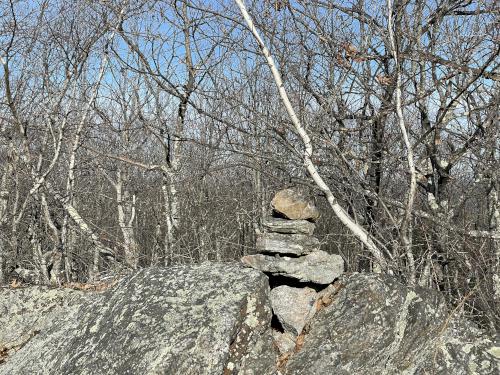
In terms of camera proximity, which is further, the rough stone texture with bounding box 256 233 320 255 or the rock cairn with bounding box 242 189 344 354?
the rough stone texture with bounding box 256 233 320 255

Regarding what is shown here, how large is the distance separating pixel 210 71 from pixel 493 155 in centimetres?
394

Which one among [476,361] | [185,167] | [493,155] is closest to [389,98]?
[493,155]

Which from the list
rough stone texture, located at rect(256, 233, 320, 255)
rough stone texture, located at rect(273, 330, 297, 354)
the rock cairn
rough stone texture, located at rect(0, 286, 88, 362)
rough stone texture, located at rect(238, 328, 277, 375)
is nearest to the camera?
rough stone texture, located at rect(238, 328, 277, 375)

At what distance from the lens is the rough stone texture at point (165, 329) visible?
332cm

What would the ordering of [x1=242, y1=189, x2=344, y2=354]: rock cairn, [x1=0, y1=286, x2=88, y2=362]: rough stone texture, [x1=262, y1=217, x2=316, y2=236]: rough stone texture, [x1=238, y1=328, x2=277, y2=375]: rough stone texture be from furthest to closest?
[x1=0, y1=286, x2=88, y2=362]: rough stone texture → [x1=262, y1=217, x2=316, y2=236]: rough stone texture → [x1=242, y1=189, x2=344, y2=354]: rock cairn → [x1=238, y1=328, x2=277, y2=375]: rough stone texture

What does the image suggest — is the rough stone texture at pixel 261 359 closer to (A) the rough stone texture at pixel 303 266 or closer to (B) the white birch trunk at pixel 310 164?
(A) the rough stone texture at pixel 303 266

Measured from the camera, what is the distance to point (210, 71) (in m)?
7.41

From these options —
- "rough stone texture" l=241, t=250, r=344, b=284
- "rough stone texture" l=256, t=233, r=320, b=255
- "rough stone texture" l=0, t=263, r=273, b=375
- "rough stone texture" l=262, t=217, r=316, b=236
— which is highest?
"rough stone texture" l=262, t=217, r=316, b=236

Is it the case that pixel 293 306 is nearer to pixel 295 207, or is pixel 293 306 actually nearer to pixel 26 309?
pixel 295 207

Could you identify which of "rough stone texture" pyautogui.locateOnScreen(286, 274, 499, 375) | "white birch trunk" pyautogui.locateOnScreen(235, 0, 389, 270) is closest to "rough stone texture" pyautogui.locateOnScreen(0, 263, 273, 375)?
"rough stone texture" pyautogui.locateOnScreen(286, 274, 499, 375)

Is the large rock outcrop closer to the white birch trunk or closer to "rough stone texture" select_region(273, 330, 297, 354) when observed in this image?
"rough stone texture" select_region(273, 330, 297, 354)

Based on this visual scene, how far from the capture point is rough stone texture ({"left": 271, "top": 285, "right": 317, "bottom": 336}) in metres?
3.91

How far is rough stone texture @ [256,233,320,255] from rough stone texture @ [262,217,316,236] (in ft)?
0.14

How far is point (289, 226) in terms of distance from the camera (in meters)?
4.30
